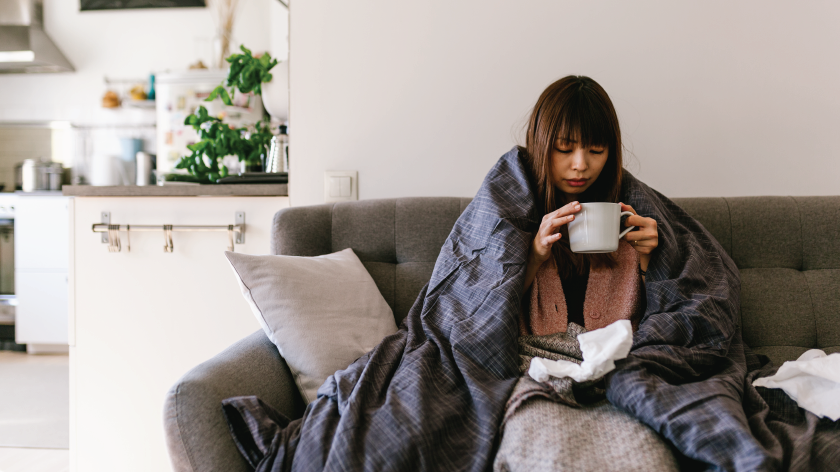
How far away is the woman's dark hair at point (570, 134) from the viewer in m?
1.06

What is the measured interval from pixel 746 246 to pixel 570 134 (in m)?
0.62

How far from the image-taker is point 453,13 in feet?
5.10

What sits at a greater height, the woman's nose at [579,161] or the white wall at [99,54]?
the white wall at [99,54]

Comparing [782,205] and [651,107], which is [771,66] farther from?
[782,205]

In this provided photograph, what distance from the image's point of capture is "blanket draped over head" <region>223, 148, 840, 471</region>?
0.73 m

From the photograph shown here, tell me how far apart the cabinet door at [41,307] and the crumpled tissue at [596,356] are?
341cm

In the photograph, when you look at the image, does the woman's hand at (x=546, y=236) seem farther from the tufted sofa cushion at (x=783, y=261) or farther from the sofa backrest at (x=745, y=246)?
the tufted sofa cushion at (x=783, y=261)

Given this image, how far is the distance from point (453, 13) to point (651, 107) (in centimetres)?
67

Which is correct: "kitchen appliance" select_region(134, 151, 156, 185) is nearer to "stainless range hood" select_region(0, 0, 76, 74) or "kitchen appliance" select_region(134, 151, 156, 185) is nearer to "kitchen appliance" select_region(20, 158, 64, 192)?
"kitchen appliance" select_region(20, 158, 64, 192)

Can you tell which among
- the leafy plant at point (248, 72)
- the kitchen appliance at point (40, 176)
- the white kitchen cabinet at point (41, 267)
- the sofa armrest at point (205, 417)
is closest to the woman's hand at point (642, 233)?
the sofa armrest at point (205, 417)

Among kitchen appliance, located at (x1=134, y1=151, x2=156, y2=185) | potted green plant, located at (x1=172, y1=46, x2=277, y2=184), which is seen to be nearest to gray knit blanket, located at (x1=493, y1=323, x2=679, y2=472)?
potted green plant, located at (x1=172, y1=46, x2=277, y2=184)

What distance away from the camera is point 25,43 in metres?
3.41

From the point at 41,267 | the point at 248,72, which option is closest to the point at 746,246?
the point at 248,72

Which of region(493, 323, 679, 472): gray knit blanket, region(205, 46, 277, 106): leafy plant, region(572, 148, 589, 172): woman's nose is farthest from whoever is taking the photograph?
region(205, 46, 277, 106): leafy plant
